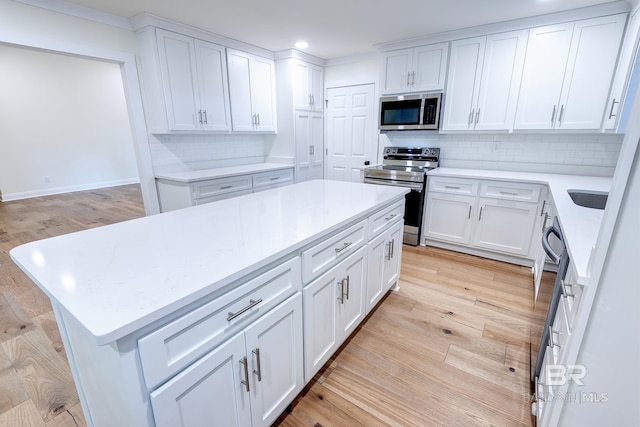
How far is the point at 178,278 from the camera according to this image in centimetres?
89

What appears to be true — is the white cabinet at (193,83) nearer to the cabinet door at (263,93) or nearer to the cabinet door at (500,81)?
the cabinet door at (263,93)

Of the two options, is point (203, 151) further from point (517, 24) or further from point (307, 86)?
point (517, 24)

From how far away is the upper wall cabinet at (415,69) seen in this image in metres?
3.35

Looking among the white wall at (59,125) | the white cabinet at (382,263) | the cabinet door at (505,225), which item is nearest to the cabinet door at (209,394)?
the white cabinet at (382,263)

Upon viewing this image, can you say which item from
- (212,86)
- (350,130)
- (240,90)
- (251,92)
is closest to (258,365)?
(212,86)

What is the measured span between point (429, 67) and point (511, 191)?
5.59 ft

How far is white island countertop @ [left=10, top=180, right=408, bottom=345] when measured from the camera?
0.76 m

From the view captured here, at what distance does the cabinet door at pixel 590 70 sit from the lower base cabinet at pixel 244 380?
3.23 metres

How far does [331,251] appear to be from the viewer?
58.8 inches

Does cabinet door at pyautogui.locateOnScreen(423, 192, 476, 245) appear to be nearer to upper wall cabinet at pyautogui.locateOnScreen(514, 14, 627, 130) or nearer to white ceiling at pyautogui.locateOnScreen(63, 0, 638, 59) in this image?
upper wall cabinet at pyautogui.locateOnScreen(514, 14, 627, 130)

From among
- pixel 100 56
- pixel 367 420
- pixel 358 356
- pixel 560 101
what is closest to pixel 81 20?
pixel 100 56

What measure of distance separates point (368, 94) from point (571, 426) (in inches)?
166

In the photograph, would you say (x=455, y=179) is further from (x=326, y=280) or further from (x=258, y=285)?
(x=258, y=285)

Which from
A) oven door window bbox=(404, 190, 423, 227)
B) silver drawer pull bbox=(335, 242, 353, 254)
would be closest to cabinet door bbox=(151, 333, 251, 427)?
silver drawer pull bbox=(335, 242, 353, 254)
